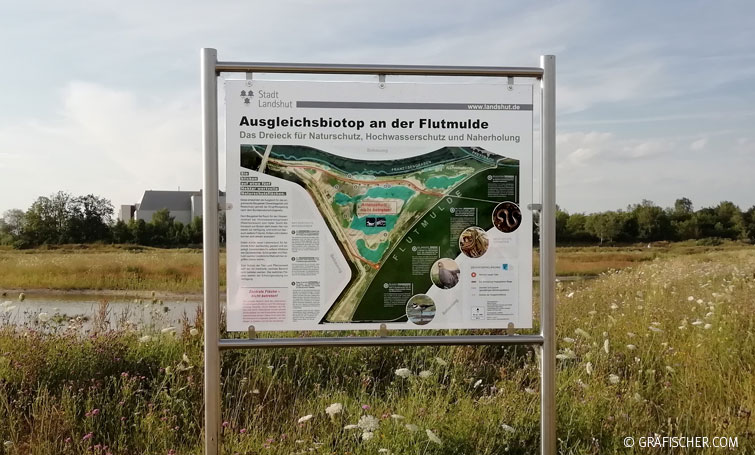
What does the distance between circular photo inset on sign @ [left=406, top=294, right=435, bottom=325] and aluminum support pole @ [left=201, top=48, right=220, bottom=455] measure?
45.8 inches

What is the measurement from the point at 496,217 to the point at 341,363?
2.43 meters

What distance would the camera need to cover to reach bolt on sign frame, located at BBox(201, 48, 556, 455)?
10.6 feet

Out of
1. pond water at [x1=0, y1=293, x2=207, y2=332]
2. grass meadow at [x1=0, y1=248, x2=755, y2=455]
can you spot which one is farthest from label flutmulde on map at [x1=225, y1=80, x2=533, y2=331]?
pond water at [x1=0, y1=293, x2=207, y2=332]

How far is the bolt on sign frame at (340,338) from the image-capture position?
3.23 metres

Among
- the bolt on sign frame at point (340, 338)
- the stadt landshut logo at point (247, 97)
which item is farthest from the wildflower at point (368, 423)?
the stadt landshut logo at point (247, 97)

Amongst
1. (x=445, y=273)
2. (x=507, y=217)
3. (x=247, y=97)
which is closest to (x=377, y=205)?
(x=445, y=273)

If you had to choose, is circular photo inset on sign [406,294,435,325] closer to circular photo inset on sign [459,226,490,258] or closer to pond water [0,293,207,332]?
circular photo inset on sign [459,226,490,258]

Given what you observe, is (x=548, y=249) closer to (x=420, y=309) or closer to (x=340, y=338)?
(x=420, y=309)

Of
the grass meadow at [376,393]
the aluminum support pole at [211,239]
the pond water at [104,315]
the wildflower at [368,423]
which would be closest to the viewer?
the aluminum support pole at [211,239]

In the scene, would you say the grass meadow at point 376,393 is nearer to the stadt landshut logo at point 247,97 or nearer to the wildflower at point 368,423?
the wildflower at point 368,423

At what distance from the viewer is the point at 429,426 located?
12.7ft

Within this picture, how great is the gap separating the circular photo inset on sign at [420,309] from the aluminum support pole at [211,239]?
1.16 m

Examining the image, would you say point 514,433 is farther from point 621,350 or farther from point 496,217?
point 621,350

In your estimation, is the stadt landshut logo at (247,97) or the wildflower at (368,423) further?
the wildflower at (368,423)
